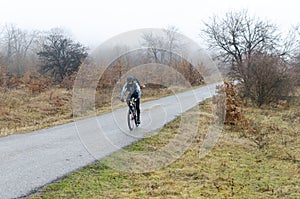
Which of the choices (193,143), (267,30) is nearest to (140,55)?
(193,143)

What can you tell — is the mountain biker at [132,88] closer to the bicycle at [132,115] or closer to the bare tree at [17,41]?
the bicycle at [132,115]

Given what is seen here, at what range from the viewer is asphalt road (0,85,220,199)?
17.6ft

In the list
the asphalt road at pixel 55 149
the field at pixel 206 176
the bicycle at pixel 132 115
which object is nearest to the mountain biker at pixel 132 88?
the bicycle at pixel 132 115

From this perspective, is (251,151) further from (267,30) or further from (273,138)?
(267,30)

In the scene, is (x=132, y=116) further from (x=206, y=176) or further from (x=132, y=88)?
(x=206, y=176)

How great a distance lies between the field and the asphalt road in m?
0.35

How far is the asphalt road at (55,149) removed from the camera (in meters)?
5.38

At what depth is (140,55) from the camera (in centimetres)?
870

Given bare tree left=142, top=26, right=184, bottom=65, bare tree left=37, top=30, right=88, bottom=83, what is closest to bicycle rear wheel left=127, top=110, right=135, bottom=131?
bare tree left=142, top=26, right=184, bottom=65

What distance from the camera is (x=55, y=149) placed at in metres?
7.61

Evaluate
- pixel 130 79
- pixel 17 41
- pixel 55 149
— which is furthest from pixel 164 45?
pixel 17 41

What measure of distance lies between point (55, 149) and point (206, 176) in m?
3.55

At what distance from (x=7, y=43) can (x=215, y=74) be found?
1888 inches

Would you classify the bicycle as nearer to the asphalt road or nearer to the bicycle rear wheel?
the bicycle rear wheel
